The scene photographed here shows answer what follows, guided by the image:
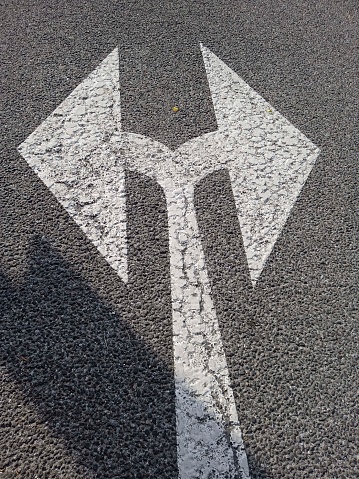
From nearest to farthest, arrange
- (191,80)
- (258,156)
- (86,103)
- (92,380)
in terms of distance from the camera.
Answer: (92,380), (258,156), (86,103), (191,80)

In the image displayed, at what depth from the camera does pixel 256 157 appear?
3.62 m

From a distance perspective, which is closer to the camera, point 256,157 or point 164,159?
point 164,159

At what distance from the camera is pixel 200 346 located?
2613 millimetres

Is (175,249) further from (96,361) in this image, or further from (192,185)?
(96,361)

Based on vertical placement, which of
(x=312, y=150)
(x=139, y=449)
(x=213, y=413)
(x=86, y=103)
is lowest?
(x=312, y=150)

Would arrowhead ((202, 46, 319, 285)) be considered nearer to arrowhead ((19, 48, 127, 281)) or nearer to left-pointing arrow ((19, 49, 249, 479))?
left-pointing arrow ((19, 49, 249, 479))

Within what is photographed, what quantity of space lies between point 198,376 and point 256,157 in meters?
1.66

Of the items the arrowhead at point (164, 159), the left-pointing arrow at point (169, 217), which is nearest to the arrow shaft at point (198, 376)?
the left-pointing arrow at point (169, 217)

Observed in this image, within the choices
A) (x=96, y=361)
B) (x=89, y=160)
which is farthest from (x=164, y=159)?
(x=96, y=361)

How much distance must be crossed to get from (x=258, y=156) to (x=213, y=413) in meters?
1.83

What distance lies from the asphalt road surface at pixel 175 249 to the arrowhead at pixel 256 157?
13mm

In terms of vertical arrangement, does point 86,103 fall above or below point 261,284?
above

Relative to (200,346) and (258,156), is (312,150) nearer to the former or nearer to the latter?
(258,156)

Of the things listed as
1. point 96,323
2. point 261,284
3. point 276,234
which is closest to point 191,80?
point 276,234
